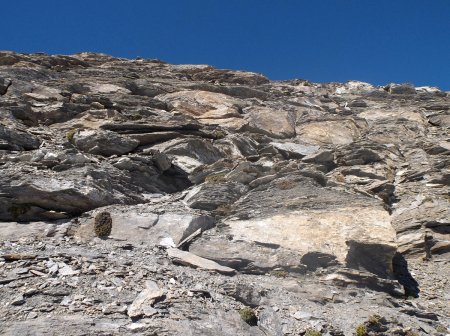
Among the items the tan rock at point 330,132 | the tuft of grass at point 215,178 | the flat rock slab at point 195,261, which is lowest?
the flat rock slab at point 195,261

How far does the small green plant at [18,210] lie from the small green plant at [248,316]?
947 centimetres

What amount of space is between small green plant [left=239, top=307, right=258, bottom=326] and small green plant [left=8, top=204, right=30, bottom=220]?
947cm

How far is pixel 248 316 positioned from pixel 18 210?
9.97m

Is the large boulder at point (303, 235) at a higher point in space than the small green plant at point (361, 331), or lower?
higher

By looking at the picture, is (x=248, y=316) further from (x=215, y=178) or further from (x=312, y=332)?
(x=215, y=178)

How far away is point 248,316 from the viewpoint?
11.5 m

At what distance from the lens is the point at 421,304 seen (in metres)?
14.7

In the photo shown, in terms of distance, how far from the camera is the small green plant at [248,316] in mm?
11406

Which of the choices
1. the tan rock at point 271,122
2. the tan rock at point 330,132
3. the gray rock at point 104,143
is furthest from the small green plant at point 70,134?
the tan rock at point 330,132

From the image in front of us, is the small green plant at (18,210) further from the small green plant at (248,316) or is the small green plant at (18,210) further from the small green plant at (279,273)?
the small green plant at (279,273)

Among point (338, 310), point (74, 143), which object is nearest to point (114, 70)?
point (74, 143)

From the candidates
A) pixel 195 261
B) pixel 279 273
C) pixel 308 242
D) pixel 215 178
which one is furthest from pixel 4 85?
pixel 279 273

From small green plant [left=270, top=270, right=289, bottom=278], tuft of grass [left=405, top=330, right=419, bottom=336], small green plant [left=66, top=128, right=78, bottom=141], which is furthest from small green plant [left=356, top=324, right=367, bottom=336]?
small green plant [left=66, top=128, right=78, bottom=141]

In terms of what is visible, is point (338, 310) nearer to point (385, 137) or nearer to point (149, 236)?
point (149, 236)
